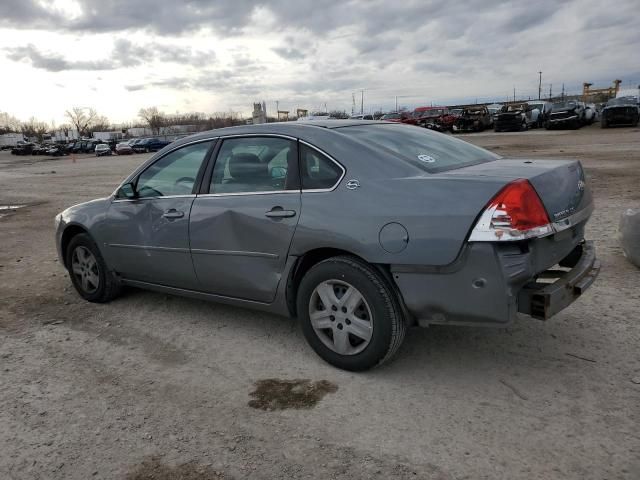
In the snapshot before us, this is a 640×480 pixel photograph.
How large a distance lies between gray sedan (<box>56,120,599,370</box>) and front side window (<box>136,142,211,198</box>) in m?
0.01

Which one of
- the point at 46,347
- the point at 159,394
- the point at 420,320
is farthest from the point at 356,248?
the point at 46,347

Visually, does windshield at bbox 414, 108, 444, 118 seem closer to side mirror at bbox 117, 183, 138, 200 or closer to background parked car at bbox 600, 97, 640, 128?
background parked car at bbox 600, 97, 640, 128

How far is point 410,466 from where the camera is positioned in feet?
8.39

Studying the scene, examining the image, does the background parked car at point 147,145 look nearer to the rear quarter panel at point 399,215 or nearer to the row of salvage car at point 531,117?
the row of salvage car at point 531,117

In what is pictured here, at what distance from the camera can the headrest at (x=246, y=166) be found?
3911 mm

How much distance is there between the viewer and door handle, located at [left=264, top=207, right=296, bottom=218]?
3.58m

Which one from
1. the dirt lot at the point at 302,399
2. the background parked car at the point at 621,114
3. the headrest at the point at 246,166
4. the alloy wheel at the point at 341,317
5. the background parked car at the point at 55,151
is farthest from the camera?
the background parked car at the point at 55,151

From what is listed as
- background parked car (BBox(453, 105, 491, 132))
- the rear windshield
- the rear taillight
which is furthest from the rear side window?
background parked car (BBox(453, 105, 491, 132))

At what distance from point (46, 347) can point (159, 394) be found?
1425 millimetres

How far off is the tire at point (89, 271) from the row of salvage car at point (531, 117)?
32.4m

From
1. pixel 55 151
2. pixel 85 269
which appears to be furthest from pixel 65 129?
pixel 85 269

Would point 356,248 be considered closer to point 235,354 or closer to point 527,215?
point 527,215

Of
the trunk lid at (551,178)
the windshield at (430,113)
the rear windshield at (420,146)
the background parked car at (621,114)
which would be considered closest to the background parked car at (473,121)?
the windshield at (430,113)

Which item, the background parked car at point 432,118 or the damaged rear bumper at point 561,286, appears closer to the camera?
the damaged rear bumper at point 561,286
